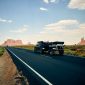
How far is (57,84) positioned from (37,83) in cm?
105

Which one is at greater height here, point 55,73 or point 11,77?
point 55,73

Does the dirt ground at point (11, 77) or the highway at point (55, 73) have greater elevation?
the highway at point (55, 73)

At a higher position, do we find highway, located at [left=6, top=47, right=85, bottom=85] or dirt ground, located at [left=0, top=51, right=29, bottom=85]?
highway, located at [left=6, top=47, right=85, bottom=85]

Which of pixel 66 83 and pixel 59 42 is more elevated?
pixel 59 42

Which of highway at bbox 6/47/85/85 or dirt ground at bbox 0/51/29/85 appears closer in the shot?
highway at bbox 6/47/85/85

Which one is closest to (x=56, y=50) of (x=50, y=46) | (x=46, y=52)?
(x=50, y=46)

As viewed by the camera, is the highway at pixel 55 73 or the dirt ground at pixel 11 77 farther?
the dirt ground at pixel 11 77

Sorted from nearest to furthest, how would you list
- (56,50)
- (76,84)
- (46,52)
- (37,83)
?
(76,84), (37,83), (56,50), (46,52)

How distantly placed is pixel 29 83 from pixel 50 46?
2587cm

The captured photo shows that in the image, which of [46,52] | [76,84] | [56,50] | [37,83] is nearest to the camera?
[76,84]

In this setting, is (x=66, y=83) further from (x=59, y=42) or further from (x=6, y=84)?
(x=59, y=42)

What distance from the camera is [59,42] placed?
3675cm

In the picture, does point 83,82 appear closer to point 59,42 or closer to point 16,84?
point 16,84

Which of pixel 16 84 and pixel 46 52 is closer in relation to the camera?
pixel 16 84
